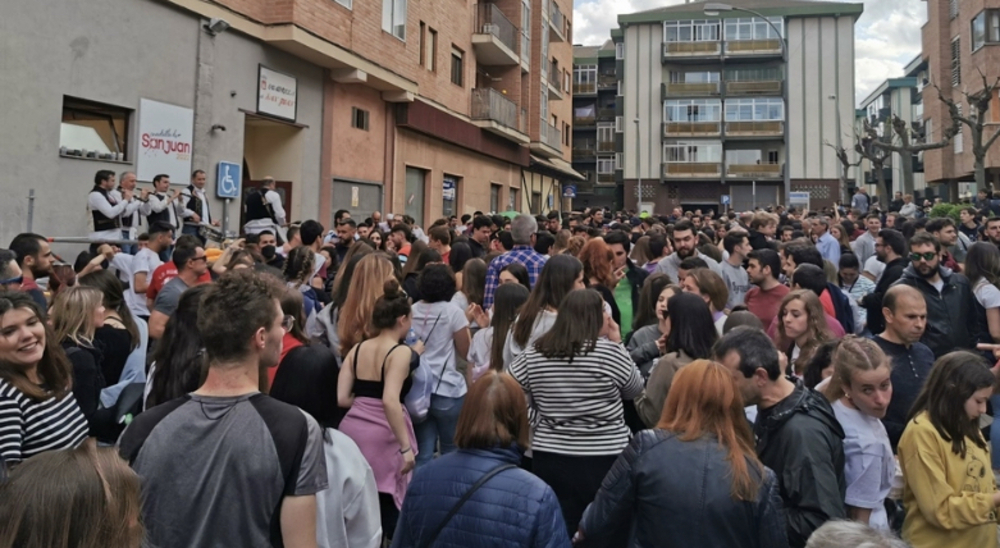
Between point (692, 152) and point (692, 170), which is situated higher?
point (692, 152)

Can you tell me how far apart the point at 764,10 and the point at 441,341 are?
188ft

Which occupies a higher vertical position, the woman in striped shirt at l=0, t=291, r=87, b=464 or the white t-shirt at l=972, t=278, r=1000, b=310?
the white t-shirt at l=972, t=278, r=1000, b=310

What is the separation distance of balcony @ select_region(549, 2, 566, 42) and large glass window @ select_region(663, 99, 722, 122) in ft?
66.1

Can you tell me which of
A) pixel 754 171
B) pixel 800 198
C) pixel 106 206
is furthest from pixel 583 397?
pixel 754 171

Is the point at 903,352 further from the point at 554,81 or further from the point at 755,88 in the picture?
the point at 755,88

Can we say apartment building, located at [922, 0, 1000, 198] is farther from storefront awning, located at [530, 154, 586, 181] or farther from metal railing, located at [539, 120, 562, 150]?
storefront awning, located at [530, 154, 586, 181]

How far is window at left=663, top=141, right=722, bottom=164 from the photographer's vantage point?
56.5 meters

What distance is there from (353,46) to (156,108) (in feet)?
20.2

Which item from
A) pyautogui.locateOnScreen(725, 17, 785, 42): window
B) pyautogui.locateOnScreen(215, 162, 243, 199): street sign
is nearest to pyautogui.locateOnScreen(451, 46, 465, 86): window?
pyautogui.locateOnScreen(215, 162, 243, 199): street sign

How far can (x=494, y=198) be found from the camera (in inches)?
1246

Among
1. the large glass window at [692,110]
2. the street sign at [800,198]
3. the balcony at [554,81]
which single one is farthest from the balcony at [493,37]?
the large glass window at [692,110]

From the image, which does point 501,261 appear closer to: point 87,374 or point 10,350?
point 87,374

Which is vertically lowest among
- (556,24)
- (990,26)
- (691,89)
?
(990,26)

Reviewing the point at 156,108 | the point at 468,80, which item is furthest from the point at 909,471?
the point at 468,80
